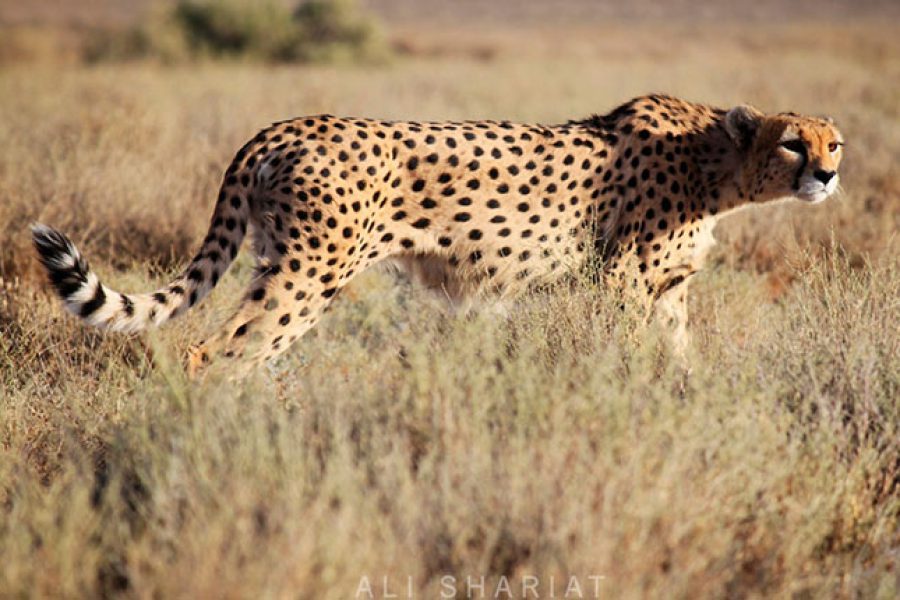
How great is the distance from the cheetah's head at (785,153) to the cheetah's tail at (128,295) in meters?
1.72

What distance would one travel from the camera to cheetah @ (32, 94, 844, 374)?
2.79 metres

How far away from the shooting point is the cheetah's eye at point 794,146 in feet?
10.4

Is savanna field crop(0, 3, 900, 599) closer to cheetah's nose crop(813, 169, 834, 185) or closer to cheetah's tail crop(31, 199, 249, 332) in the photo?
cheetah's tail crop(31, 199, 249, 332)

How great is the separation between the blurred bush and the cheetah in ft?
39.8

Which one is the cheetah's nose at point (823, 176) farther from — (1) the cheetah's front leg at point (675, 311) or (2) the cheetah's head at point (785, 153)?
(1) the cheetah's front leg at point (675, 311)

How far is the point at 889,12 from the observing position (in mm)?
39875

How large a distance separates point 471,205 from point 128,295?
3.61 ft

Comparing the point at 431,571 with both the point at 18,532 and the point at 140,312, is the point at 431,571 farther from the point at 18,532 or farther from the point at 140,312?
the point at 140,312

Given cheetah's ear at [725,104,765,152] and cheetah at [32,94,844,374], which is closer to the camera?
cheetah at [32,94,844,374]

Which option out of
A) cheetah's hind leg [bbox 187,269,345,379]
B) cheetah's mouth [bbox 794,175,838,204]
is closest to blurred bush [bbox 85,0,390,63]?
cheetah's mouth [bbox 794,175,838,204]

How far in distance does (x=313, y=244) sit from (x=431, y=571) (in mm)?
1204

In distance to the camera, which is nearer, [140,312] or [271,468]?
[271,468]

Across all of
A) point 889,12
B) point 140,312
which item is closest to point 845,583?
point 140,312

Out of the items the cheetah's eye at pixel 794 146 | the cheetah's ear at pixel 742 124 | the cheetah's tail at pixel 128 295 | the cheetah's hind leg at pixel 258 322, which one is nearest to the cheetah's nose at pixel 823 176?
the cheetah's eye at pixel 794 146
